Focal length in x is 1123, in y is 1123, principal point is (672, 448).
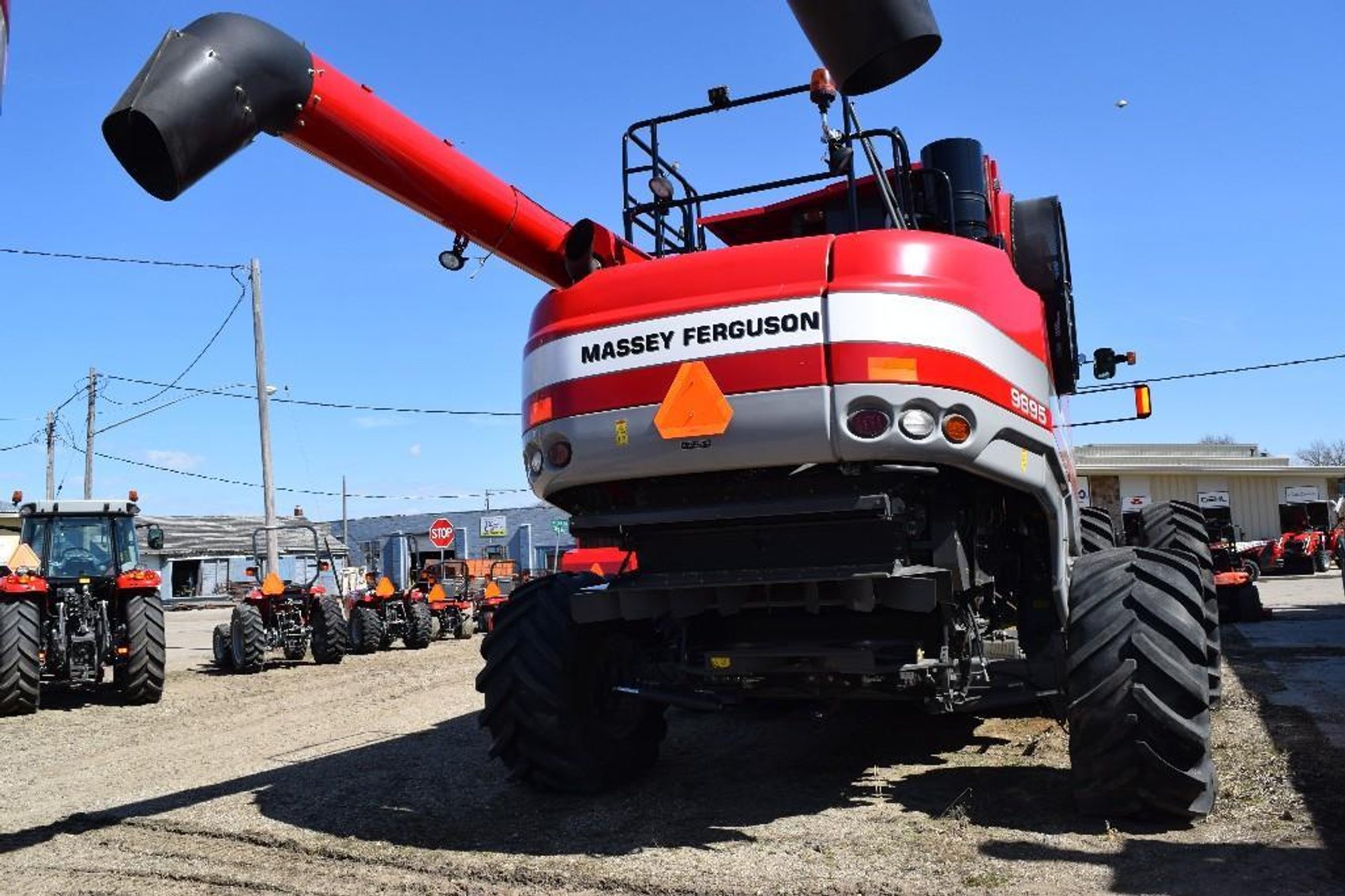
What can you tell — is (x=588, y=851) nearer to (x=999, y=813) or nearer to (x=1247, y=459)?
(x=999, y=813)

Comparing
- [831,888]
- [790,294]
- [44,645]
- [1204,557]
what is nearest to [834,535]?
[790,294]

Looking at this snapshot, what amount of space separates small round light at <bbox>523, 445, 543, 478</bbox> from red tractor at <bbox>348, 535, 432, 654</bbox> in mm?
13359

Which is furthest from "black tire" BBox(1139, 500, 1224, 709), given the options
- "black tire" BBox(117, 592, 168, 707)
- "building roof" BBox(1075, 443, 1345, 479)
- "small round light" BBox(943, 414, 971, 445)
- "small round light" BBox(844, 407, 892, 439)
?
"building roof" BBox(1075, 443, 1345, 479)

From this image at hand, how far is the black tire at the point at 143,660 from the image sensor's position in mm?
12055

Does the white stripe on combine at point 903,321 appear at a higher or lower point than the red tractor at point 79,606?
higher

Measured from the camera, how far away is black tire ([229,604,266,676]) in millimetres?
15469

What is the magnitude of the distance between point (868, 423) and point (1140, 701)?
1.65 metres

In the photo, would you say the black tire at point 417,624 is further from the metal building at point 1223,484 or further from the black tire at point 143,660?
the metal building at point 1223,484

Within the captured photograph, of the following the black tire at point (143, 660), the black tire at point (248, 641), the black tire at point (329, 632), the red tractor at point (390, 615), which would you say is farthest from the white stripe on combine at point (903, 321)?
the red tractor at point (390, 615)

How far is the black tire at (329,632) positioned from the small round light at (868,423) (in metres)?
13.3

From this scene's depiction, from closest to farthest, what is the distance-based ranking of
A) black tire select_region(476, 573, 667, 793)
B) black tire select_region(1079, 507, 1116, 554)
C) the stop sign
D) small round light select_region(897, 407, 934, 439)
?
small round light select_region(897, 407, 934, 439), black tire select_region(476, 573, 667, 793), black tire select_region(1079, 507, 1116, 554), the stop sign

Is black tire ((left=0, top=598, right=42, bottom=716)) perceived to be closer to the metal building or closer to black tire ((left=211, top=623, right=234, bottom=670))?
black tire ((left=211, top=623, right=234, bottom=670))

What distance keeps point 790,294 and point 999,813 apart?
99.2 inches

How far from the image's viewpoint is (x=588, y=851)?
15.9 feet
